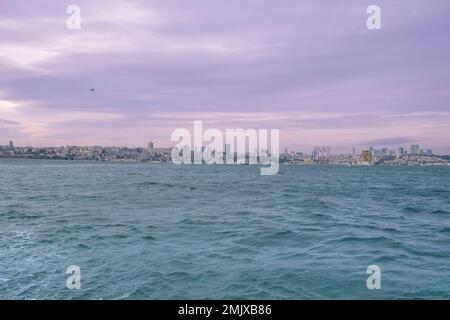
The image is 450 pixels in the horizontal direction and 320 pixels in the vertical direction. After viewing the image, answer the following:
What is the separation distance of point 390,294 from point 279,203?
25000 millimetres

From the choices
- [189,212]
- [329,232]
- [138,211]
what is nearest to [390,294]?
[329,232]

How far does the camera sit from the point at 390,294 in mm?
11812

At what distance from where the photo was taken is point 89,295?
466 inches

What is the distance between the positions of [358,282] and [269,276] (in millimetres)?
2927
